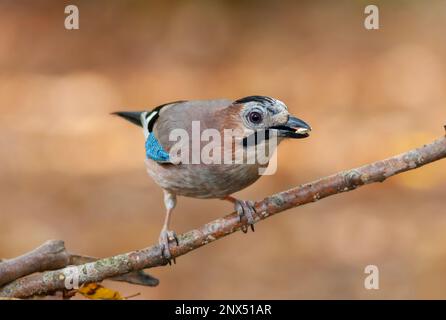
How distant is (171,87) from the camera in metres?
10.2

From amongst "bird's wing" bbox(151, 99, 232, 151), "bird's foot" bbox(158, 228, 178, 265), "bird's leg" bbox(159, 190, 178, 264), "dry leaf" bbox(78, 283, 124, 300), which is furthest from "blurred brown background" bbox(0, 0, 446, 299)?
"dry leaf" bbox(78, 283, 124, 300)

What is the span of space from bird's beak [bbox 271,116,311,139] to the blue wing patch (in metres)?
0.93

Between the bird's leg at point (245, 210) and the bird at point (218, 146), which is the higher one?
the bird at point (218, 146)

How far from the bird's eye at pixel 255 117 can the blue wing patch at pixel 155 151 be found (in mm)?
763

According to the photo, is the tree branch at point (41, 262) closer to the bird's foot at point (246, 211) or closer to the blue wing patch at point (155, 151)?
the bird's foot at point (246, 211)

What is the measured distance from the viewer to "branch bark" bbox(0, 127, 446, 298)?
11.4ft

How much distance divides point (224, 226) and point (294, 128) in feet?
2.05

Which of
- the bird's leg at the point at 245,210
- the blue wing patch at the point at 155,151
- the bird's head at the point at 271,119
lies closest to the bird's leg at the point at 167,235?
the blue wing patch at the point at 155,151

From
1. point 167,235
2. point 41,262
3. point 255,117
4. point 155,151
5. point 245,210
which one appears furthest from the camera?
point 155,151

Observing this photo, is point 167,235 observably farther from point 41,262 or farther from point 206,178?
point 41,262

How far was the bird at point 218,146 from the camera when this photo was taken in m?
4.02

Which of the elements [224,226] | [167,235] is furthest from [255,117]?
[167,235]

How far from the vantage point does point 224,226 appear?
3.79 m

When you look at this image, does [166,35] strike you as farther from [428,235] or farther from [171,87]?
[428,235]
